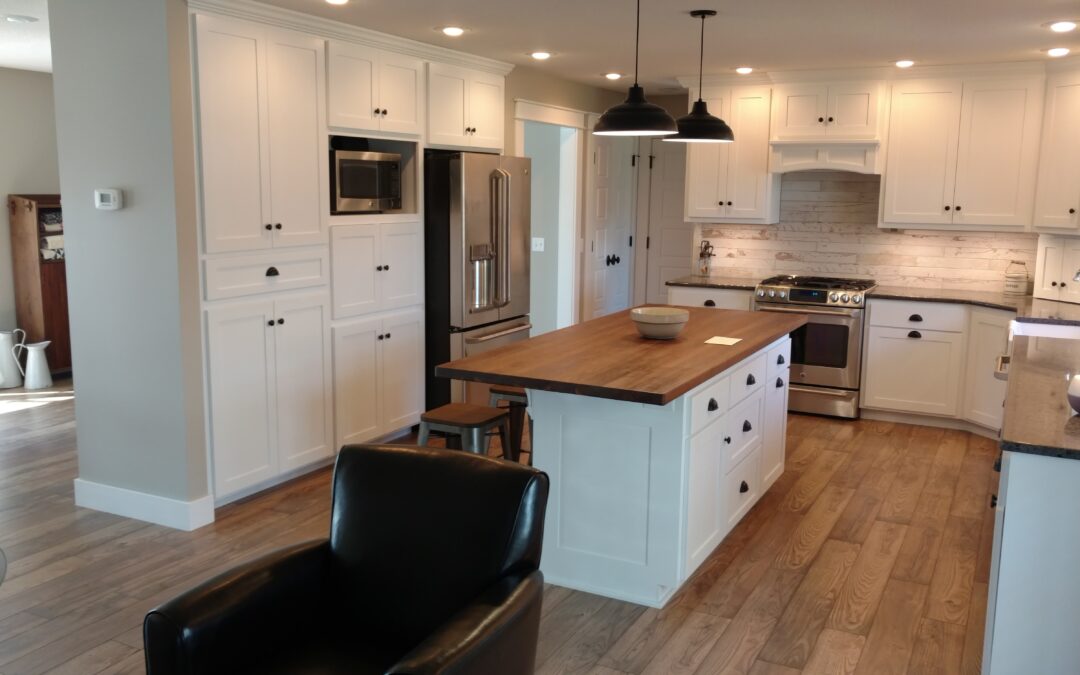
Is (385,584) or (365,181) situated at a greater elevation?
(365,181)

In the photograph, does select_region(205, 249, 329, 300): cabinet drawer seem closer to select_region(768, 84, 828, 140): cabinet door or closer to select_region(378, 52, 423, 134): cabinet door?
select_region(378, 52, 423, 134): cabinet door

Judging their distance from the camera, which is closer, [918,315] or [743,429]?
[743,429]

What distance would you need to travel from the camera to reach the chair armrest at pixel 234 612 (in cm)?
188

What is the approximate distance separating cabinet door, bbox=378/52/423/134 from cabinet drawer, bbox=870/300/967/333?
3207mm

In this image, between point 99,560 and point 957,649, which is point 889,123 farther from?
point 99,560

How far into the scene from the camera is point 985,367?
5.64 m

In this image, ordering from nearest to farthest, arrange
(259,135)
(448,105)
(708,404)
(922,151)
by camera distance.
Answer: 1. (708,404)
2. (259,135)
3. (448,105)
4. (922,151)

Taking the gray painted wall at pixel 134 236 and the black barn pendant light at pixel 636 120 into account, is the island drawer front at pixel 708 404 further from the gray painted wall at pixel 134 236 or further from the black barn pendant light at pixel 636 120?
the gray painted wall at pixel 134 236

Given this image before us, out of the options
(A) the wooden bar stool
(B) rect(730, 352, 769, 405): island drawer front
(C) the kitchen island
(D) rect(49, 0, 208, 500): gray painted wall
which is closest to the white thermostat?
(D) rect(49, 0, 208, 500): gray painted wall

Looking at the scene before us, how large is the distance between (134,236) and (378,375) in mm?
1623

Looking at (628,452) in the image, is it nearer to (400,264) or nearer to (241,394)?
(241,394)

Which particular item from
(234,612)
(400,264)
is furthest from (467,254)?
(234,612)

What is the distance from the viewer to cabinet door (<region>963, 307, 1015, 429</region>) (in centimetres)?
548

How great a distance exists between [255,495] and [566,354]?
1874 mm
